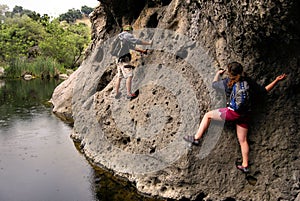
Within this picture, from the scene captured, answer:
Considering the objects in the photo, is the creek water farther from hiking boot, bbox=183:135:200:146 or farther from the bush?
the bush

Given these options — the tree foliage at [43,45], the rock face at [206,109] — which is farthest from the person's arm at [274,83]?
the tree foliage at [43,45]

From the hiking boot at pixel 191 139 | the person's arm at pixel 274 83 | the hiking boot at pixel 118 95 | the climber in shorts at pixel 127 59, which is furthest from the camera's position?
the hiking boot at pixel 118 95

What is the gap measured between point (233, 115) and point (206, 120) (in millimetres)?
467

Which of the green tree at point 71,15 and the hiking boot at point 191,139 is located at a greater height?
the green tree at point 71,15

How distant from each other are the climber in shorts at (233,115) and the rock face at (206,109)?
0.20 meters

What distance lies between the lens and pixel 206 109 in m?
6.17

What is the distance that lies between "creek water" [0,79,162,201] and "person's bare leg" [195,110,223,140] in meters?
1.55

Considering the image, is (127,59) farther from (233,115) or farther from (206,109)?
(233,115)

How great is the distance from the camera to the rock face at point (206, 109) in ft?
18.0

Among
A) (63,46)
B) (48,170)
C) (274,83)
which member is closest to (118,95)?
(48,170)

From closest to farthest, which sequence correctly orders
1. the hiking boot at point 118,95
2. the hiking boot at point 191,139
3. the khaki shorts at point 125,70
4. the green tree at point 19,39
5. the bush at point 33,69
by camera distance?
the hiking boot at point 191,139 → the khaki shorts at point 125,70 → the hiking boot at point 118,95 → the bush at point 33,69 → the green tree at point 19,39

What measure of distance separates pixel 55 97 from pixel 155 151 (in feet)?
34.1

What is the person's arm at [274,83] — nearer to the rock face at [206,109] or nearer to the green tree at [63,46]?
the rock face at [206,109]

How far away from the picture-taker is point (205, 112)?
6191mm
